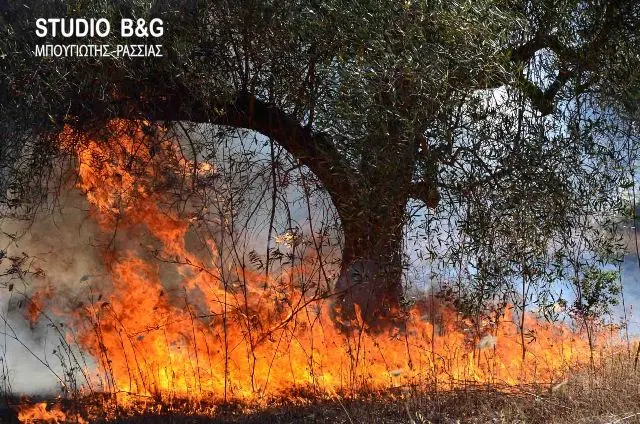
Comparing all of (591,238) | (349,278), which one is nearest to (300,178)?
(349,278)

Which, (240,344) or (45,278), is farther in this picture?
(45,278)

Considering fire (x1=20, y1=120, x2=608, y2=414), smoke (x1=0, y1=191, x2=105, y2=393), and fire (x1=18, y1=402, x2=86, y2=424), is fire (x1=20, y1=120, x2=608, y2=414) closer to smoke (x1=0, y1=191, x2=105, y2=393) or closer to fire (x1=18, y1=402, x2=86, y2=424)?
fire (x1=18, y1=402, x2=86, y2=424)

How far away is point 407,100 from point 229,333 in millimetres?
3178

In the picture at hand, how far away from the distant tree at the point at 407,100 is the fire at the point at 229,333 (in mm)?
682

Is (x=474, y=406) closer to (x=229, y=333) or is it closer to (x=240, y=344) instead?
(x=240, y=344)

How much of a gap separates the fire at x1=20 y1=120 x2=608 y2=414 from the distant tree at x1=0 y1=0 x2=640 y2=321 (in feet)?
2.24

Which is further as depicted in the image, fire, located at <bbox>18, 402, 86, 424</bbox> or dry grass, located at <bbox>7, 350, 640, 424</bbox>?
fire, located at <bbox>18, 402, 86, 424</bbox>

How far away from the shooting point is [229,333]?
25.9 ft

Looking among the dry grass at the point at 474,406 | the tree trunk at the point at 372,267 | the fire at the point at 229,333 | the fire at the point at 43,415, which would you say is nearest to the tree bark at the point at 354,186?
the tree trunk at the point at 372,267

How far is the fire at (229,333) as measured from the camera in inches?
297

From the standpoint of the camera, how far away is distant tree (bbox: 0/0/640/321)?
625 centimetres

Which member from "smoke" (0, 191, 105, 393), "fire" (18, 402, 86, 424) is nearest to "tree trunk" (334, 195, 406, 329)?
"fire" (18, 402, 86, 424)

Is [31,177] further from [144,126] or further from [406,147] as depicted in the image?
[406,147]

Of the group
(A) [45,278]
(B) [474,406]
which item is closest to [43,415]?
(A) [45,278]
